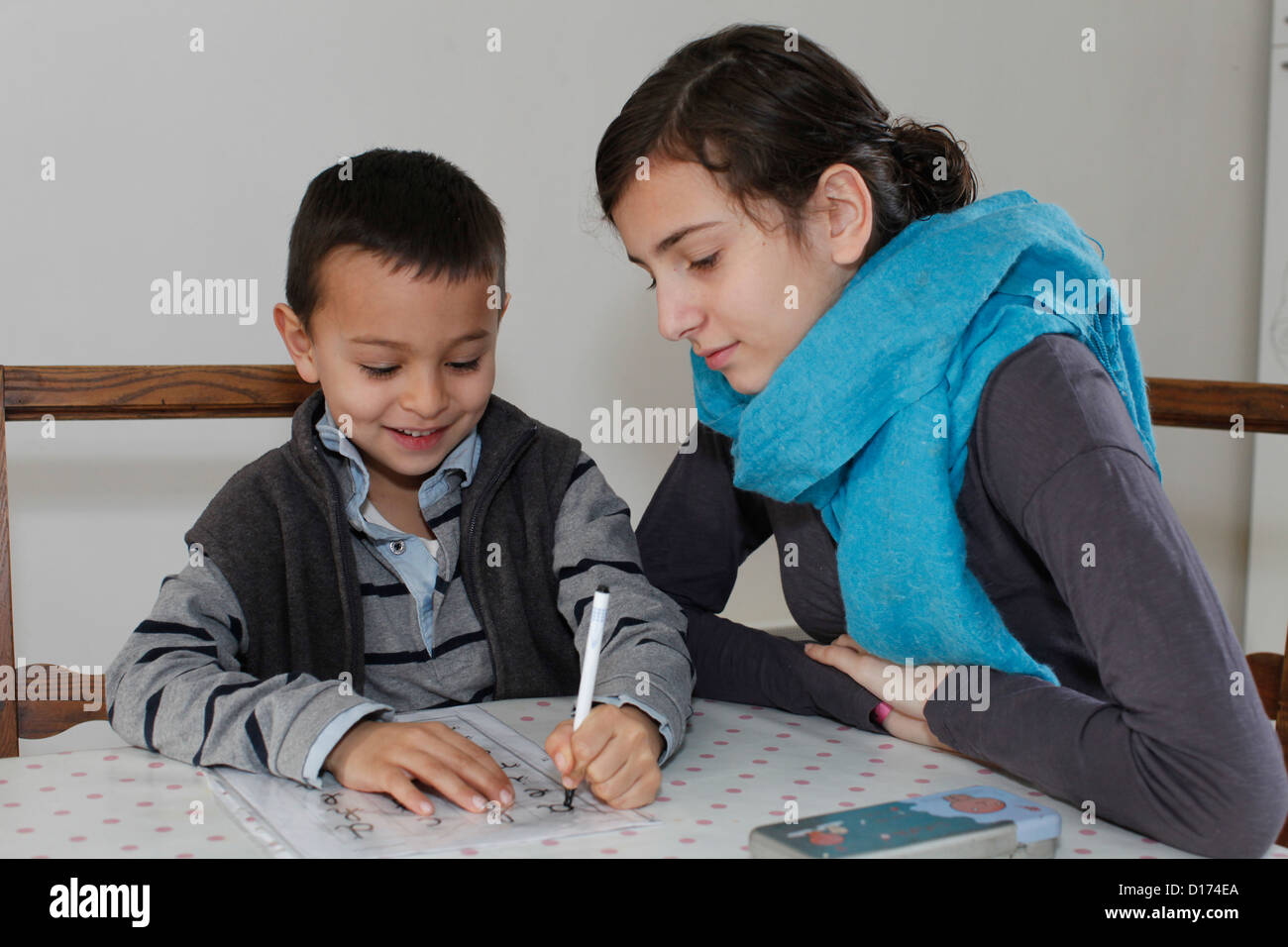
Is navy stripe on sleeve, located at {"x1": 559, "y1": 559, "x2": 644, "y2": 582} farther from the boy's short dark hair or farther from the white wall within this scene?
the white wall

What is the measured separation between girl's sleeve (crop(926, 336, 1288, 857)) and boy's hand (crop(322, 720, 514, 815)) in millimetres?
296

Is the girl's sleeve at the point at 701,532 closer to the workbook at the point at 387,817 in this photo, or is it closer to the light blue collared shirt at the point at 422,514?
the light blue collared shirt at the point at 422,514

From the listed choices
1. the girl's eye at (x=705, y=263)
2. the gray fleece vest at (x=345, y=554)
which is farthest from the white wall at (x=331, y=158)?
the girl's eye at (x=705, y=263)

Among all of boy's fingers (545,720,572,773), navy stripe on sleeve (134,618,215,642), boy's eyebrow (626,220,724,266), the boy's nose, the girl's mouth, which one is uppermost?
boy's eyebrow (626,220,724,266)

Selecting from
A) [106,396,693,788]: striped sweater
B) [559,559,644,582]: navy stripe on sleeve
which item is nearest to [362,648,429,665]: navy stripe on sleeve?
[106,396,693,788]: striped sweater

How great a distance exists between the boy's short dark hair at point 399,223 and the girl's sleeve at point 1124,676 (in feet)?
1.57

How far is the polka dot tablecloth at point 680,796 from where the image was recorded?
2.06 ft

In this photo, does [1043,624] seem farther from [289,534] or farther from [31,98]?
[31,98]

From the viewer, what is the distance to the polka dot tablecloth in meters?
0.63

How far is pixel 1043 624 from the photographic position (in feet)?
2.90
